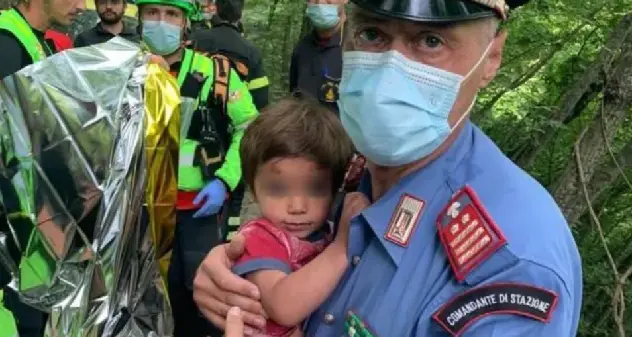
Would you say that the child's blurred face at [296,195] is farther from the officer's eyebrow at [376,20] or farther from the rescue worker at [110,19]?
the rescue worker at [110,19]

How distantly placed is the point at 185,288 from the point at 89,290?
1.71 m

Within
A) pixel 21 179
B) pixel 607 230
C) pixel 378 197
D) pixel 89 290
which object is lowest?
pixel 607 230

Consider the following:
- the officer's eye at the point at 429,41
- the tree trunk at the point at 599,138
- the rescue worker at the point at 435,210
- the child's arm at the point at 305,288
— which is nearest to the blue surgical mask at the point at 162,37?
the tree trunk at the point at 599,138

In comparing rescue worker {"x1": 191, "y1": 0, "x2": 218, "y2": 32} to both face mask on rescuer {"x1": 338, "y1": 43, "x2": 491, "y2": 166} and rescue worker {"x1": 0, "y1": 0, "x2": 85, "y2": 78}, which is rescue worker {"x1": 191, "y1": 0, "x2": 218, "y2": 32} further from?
face mask on rescuer {"x1": 338, "y1": 43, "x2": 491, "y2": 166}

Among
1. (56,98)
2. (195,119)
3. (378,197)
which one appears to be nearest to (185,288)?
(195,119)

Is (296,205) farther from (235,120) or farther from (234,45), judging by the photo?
(234,45)

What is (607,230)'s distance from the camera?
5.55 m

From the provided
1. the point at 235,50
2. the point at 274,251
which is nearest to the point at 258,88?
the point at 235,50

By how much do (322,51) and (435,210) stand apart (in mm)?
4619

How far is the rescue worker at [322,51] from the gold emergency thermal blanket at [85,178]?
3304 millimetres

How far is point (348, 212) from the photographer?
180cm

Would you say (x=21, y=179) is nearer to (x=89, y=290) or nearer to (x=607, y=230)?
(x=89, y=290)

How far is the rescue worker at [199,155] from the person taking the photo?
432 centimetres

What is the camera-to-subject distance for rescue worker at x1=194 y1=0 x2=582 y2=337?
144cm
